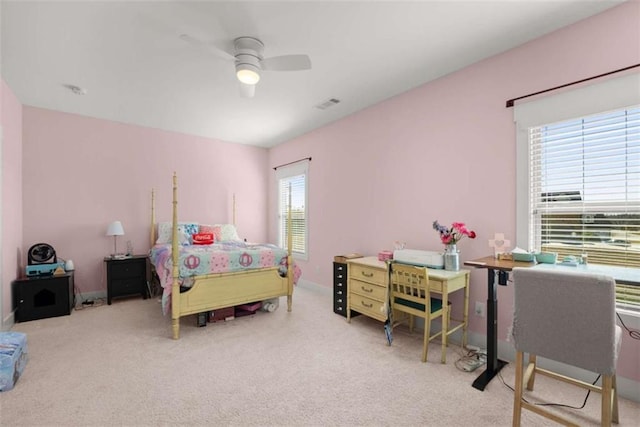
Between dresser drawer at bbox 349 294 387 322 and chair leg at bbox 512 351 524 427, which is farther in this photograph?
dresser drawer at bbox 349 294 387 322

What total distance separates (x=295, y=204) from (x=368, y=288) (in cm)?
245

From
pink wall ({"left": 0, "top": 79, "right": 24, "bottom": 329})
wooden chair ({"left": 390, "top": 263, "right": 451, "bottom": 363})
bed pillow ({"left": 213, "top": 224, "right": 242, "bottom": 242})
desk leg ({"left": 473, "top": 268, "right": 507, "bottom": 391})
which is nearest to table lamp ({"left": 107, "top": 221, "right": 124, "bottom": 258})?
pink wall ({"left": 0, "top": 79, "right": 24, "bottom": 329})

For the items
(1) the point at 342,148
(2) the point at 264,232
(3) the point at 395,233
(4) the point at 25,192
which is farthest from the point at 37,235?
(3) the point at 395,233

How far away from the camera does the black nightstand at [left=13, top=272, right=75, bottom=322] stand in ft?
10.6

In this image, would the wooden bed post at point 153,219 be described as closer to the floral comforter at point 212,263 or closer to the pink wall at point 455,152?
the floral comforter at point 212,263

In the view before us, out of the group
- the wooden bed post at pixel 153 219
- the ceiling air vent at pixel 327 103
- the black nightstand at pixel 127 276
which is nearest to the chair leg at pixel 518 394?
the ceiling air vent at pixel 327 103

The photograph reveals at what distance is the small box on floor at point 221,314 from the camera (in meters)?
3.26

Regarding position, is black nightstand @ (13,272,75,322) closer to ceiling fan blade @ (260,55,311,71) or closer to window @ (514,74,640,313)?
ceiling fan blade @ (260,55,311,71)

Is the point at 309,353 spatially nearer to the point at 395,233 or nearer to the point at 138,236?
the point at 395,233

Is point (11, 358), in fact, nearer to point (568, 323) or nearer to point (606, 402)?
point (568, 323)

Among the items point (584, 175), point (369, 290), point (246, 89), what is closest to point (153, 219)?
point (246, 89)

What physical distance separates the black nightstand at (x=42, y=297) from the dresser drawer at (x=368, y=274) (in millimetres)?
3409

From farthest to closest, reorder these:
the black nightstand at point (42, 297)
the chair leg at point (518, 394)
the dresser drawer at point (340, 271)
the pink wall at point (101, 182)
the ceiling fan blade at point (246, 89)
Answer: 1. the pink wall at point (101, 182)
2. the dresser drawer at point (340, 271)
3. the black nightstand at point (42, 297)
4. the ceiling fan blade at point (246, 89)
5. the chair leg at point (518, 394)

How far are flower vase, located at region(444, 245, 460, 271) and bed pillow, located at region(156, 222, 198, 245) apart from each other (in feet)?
11.5
